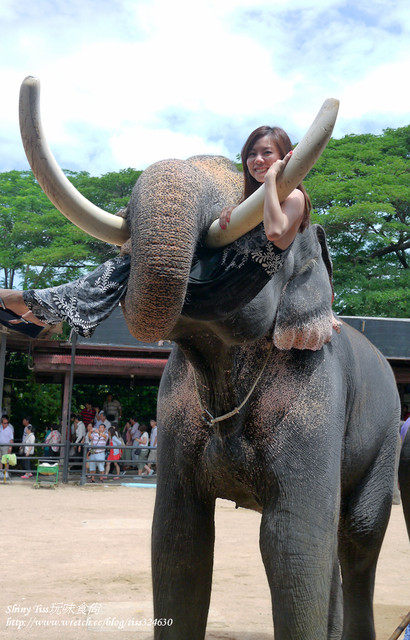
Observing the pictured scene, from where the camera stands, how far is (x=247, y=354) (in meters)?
2.70

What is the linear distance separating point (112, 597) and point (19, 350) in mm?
14267

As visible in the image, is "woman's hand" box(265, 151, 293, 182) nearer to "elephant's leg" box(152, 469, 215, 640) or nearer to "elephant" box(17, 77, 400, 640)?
"elephant" box(17, 77, 400, 640)

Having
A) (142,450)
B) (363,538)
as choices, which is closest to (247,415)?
(363,538)

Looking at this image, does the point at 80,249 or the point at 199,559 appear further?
the point at 80,249

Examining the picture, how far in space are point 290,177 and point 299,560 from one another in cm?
131

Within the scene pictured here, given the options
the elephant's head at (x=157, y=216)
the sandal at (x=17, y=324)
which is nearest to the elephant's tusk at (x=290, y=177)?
the elephant's head at (x=157, y=216)

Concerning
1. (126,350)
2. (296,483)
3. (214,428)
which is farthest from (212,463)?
(126,350)

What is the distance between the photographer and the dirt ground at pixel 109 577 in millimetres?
4484

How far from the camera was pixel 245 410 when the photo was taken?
8.80 ft

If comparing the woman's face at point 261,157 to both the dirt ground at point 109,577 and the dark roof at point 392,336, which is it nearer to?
the dirt ground at point 109,577

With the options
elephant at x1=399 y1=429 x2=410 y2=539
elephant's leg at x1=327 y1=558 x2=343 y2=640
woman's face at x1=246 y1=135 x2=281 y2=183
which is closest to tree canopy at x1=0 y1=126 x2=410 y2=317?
elephant at x1=399 y1=429 x2=410 y2=539

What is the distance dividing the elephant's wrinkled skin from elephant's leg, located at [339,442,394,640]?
0.03 metres

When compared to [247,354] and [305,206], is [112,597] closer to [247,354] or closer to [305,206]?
[247,354]

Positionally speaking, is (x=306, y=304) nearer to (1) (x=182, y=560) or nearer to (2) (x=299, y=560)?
(2) (x=299, y=560)
